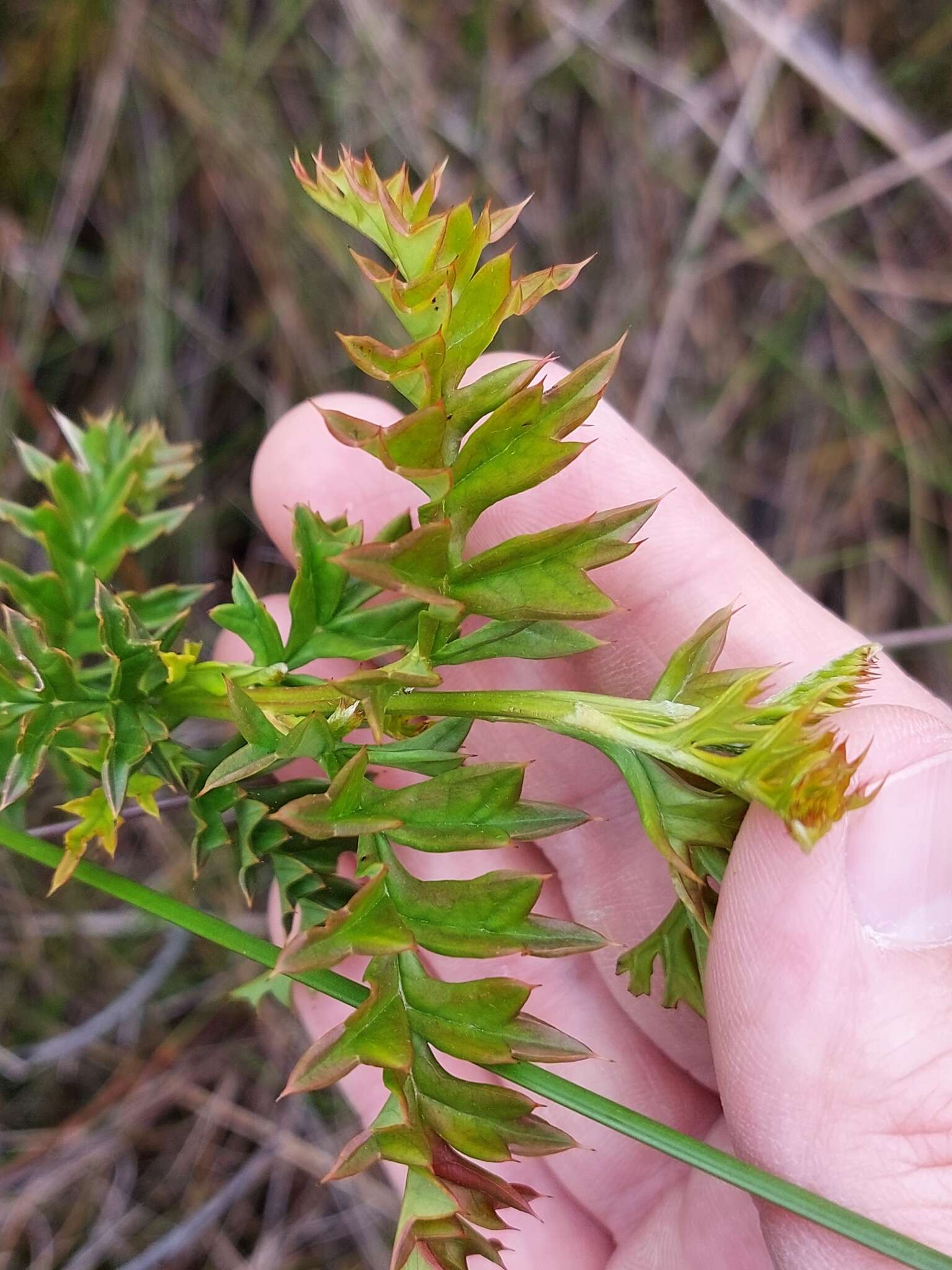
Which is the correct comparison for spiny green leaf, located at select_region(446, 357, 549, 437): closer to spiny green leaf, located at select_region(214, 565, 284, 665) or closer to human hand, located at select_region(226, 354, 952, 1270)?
spiny green leaf, located at select_region(214, 565, 284, 665)

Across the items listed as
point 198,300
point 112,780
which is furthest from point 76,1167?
point 198,300

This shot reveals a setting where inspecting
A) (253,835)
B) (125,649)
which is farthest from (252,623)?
(253,835)

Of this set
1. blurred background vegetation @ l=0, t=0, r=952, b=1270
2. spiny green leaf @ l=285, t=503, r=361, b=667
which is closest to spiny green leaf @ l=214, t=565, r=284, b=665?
spiny green leaf @ l=285, t=503, r=361, b=667

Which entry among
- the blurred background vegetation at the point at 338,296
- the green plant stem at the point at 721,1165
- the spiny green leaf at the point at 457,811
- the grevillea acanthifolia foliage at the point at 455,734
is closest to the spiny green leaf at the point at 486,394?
the grevillea acanthifolia foliage at the point at 455,734

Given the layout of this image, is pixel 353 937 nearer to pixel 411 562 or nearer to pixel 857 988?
pixel 411 562

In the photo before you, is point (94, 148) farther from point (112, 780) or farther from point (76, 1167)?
point (76, 1167)

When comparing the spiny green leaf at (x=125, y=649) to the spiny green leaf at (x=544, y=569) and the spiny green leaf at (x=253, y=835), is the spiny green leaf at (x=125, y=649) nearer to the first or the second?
the spiny green leaf at (x=253, y=835)

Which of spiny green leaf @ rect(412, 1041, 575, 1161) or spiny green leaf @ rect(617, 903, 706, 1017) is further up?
spiny green leaf @ rect(617, 903, 706, 1017)
